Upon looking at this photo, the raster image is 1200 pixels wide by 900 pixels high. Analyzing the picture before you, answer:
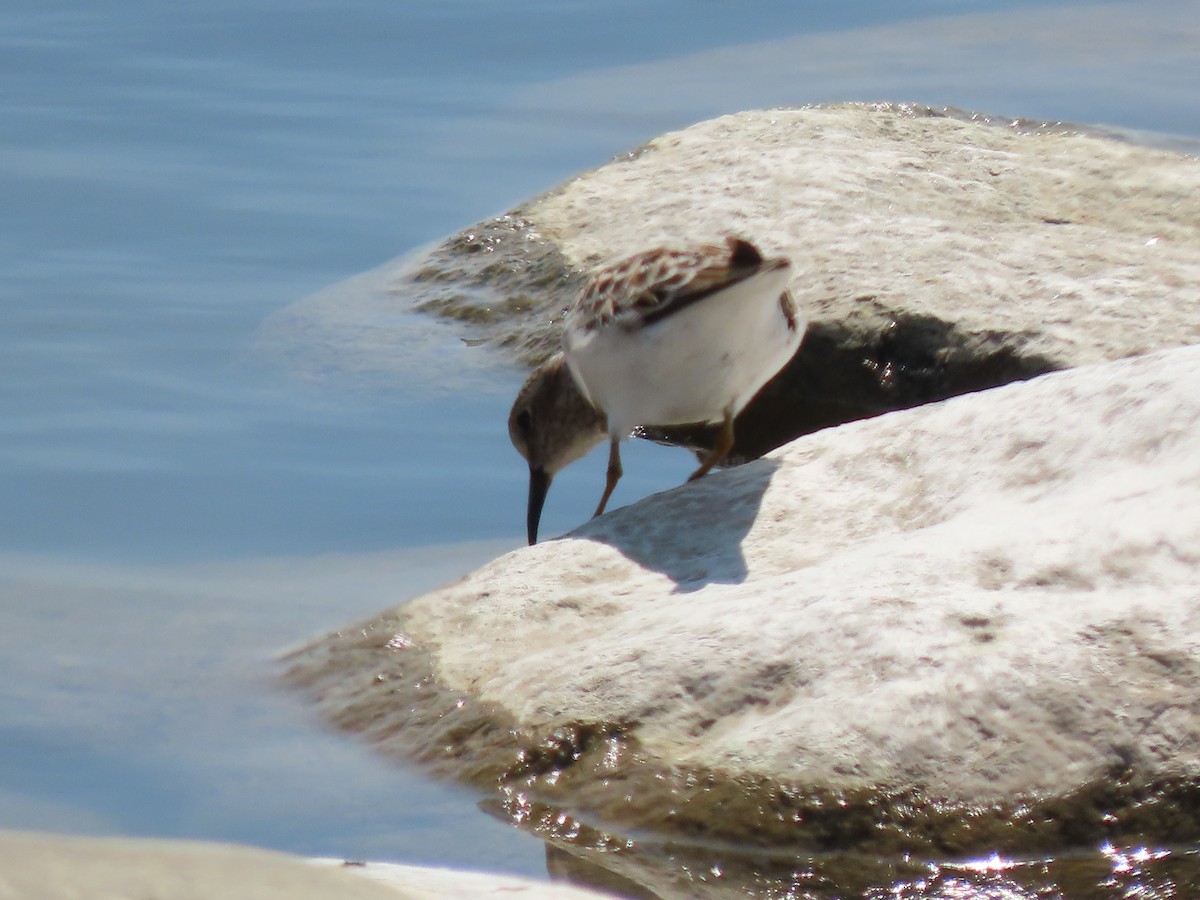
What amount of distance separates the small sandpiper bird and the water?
1.04m

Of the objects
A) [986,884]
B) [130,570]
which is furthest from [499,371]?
[986,884]

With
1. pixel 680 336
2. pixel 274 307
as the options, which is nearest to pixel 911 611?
pixel 680 336

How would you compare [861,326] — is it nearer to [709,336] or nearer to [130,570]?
[709,336]

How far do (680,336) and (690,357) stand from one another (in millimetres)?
155

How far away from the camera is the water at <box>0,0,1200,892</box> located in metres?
5.79

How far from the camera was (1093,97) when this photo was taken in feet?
44.0

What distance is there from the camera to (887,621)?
4859mm

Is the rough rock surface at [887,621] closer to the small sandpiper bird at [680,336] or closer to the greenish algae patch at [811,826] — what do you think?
the greenish algae patch at [811,826]

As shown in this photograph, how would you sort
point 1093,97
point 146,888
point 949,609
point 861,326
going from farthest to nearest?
point 1093,97
point 861,326
point 949,609
point 146,888

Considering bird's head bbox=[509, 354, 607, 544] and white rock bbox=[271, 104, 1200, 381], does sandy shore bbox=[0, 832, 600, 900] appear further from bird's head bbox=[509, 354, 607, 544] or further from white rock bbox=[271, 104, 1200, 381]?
white rock bbox=[271, 104, 1200, 381]

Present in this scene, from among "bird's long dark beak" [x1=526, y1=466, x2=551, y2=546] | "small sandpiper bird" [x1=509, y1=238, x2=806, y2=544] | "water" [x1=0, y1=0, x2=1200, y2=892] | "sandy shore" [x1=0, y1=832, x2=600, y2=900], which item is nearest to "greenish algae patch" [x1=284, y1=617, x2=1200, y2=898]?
"water" [x1=0, y1=0, x2=1200, y2=892]

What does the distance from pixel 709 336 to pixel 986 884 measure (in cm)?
263

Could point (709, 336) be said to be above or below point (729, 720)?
above

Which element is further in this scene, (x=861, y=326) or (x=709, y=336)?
(x=861, y=326)
